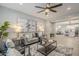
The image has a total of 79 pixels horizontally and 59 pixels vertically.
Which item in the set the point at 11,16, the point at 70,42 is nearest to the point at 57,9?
the point at 70,42

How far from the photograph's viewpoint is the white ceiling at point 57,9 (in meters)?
2.55

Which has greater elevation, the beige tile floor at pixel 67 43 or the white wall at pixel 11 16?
the white wall at pixel 11 16

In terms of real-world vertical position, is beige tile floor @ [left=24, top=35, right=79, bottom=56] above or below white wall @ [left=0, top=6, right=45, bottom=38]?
below

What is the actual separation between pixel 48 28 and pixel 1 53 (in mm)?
1173

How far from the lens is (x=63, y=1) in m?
2.62

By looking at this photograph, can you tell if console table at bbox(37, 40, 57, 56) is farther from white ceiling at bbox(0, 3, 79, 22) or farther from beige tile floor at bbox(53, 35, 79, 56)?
white ceiling at bbox(0, 3, 79, 22)

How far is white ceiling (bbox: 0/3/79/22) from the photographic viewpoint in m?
2.55

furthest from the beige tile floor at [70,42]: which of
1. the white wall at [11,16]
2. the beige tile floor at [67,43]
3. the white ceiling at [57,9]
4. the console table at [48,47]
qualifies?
the white wall at [11,16]

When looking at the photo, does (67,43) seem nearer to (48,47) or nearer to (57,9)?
(48,47)

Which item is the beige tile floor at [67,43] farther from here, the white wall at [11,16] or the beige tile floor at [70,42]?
the white wall at [11,16]

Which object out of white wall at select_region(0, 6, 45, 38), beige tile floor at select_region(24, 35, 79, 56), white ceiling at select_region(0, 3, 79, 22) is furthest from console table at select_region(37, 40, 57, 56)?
white wall at select_region(0, 6, 45, 38)

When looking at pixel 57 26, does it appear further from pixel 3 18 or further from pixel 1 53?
pixel 1 53

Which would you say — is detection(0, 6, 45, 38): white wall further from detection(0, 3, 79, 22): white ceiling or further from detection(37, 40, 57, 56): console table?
detection(37, 40, 57, 56): console table

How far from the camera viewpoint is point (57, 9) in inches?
101
